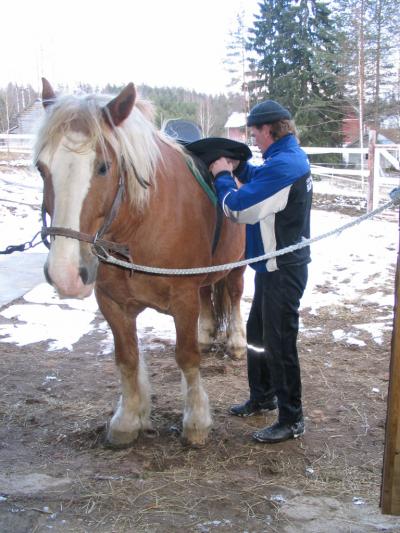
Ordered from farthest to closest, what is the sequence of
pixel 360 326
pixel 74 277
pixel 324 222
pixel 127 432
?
pixel 324 222
pixel 360 326
pixel 127 432
pixel 74 277

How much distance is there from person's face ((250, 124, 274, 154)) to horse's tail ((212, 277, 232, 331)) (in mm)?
1776

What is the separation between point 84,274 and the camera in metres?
2.02

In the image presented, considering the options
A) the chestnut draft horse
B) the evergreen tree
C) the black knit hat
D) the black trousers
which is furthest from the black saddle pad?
the evergreen tree

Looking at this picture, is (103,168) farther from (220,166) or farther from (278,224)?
(278,224)

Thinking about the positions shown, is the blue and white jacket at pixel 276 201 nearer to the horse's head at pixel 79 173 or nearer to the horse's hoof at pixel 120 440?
the horse's head at pixel 79 173

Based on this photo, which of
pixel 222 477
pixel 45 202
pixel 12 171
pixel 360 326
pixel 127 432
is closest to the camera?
pixel 45 202

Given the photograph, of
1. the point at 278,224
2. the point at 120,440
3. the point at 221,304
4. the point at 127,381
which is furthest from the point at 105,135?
the point at 221,304

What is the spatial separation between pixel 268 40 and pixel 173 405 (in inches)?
1028

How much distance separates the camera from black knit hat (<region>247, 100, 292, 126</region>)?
2.61m

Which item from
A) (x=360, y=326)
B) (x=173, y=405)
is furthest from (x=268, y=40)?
(x=173, y=405)

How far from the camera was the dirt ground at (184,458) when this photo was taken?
221cm

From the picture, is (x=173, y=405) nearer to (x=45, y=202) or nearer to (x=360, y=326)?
(x=45, y=202)

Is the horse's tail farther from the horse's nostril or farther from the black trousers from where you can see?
the horse's nostril

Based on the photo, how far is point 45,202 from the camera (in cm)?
214
